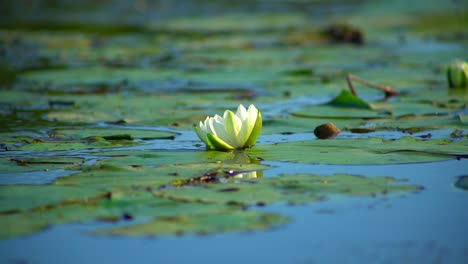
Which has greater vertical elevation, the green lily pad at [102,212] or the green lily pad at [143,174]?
the green lily pad at [143,174]

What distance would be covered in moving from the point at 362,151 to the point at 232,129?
0.66 meters

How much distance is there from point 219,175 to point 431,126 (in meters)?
1.66

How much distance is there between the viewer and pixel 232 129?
3.70 m

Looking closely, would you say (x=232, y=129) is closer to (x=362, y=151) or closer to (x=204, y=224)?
(x=362, y=151)

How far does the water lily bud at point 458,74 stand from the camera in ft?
19.3

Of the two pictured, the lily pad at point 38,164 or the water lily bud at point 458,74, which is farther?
the water lily bud at point 458,74

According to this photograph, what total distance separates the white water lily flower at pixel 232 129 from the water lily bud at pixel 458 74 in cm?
270

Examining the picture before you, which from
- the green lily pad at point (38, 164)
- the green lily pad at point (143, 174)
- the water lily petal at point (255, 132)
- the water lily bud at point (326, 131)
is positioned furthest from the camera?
the water lily bud at point (326, 131)

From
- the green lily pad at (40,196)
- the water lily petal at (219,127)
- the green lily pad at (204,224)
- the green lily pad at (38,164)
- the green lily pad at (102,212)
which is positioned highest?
the water lily petal at (219,127)

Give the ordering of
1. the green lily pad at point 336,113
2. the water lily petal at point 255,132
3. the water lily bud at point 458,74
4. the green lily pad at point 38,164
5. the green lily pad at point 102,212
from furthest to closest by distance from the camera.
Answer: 1. the water lily bud at point 458,74
2. the green lily pad at point 336,113
3. the water lily petal at point 255,132
4. the green lily pad at point 38,164
5. the green lily pad at point 102,212

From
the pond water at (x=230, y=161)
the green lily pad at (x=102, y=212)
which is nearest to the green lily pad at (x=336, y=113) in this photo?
the pond water at (x=230, y=161)

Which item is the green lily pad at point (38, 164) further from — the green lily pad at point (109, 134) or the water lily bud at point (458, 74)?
the water lily bud at point (458, 74)

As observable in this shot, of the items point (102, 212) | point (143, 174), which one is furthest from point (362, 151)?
point (102, 212)

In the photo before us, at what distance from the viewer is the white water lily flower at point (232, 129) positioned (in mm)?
3691
